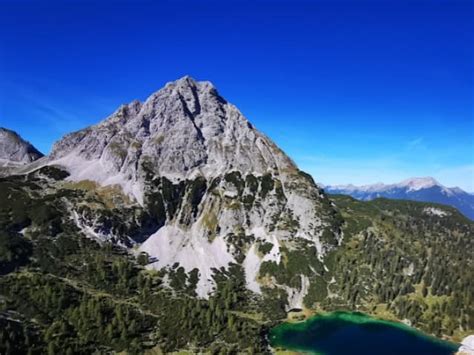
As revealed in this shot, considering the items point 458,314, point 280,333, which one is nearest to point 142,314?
point 280,333

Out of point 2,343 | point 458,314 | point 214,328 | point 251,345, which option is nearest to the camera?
point 2,343

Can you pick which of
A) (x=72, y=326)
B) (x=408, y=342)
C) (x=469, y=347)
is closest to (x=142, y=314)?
(x=72, y=326)

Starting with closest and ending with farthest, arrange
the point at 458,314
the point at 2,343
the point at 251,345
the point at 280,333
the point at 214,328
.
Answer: the point at 2,343
the point at 251,345
the point at 214,328
the point at 280,333
the point at 458,314

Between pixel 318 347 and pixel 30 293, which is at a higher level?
pixel 30 293

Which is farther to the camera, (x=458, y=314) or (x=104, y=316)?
(x=458, y=314)

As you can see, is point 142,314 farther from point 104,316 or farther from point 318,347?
point 318,347

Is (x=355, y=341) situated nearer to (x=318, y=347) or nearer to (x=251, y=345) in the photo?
(x=318, y=347)
